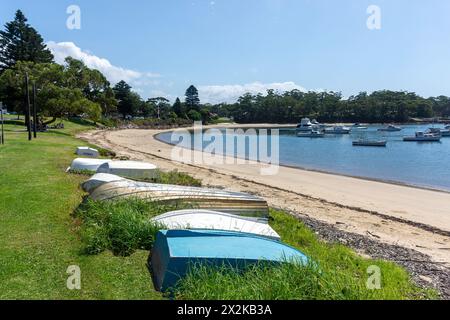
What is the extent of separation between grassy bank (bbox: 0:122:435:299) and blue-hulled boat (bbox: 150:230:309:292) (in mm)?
152

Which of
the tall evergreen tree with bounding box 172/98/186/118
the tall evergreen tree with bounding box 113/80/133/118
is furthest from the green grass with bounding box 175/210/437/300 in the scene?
the tall evergreen tree with bounding box 172/98/186/118

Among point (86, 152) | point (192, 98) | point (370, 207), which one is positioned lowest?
point (370, 207)

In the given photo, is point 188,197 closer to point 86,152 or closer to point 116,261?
point 116,261

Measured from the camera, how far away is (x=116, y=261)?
5.37 meters

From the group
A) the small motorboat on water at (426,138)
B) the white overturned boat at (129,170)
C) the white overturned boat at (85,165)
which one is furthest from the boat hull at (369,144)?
the white overturned boat at (85,165)

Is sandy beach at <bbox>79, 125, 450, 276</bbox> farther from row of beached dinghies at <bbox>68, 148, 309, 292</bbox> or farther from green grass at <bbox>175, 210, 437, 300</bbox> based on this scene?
green grass at <bbox>175, 210, 437, 300</bbox>

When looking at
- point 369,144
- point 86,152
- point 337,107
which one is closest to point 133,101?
point 369,144

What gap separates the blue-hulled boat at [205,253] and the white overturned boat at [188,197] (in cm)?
258

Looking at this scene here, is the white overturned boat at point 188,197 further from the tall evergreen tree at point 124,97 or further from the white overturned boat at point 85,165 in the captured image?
the tall evergreen tree at point 124,97

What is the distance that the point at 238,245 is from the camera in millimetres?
5309

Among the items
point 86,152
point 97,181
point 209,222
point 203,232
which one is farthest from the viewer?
point 86,152

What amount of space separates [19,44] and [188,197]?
191 feet

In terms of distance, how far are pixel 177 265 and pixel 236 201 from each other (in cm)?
416

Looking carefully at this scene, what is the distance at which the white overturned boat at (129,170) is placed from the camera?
12.4 meters
